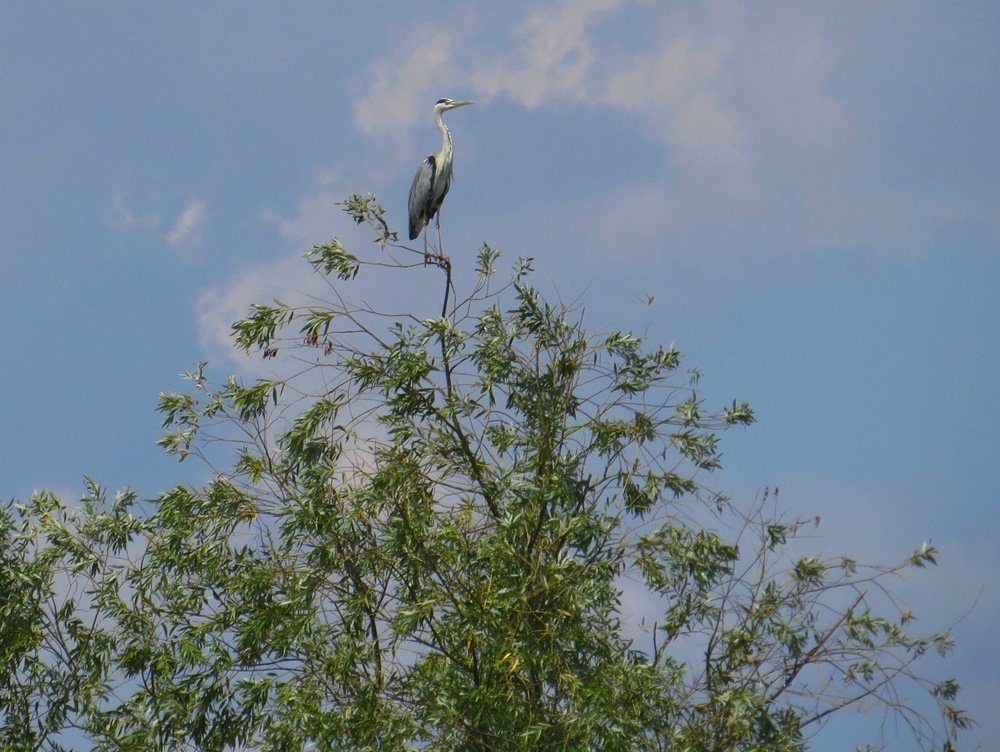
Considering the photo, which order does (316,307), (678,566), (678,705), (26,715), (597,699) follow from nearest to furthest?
(597,699) < (678,705) < (678,566) < (316,307) < (26,715)

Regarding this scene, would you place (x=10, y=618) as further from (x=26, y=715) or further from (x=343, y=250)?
(x=343, y=250)

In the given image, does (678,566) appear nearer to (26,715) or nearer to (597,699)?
(597,699)

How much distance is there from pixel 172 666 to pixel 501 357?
12.3 ft

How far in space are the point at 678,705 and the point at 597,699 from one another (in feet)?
3.10

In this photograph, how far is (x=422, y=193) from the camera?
17.0m

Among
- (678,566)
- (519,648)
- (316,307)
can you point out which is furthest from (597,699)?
(316,307)

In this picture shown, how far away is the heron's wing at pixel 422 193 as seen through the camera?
16891mm

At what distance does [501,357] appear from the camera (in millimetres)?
12125

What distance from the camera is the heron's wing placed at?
55.4ft

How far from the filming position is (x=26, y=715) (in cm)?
1312

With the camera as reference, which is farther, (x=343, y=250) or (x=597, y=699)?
(x=343, y=250)

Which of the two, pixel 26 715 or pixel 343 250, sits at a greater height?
pixel 343 250

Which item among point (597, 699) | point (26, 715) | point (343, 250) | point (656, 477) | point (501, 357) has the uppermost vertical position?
point (343, 250)

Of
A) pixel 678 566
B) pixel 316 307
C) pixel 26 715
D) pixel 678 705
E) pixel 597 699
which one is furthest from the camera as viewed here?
pixel 26 715
